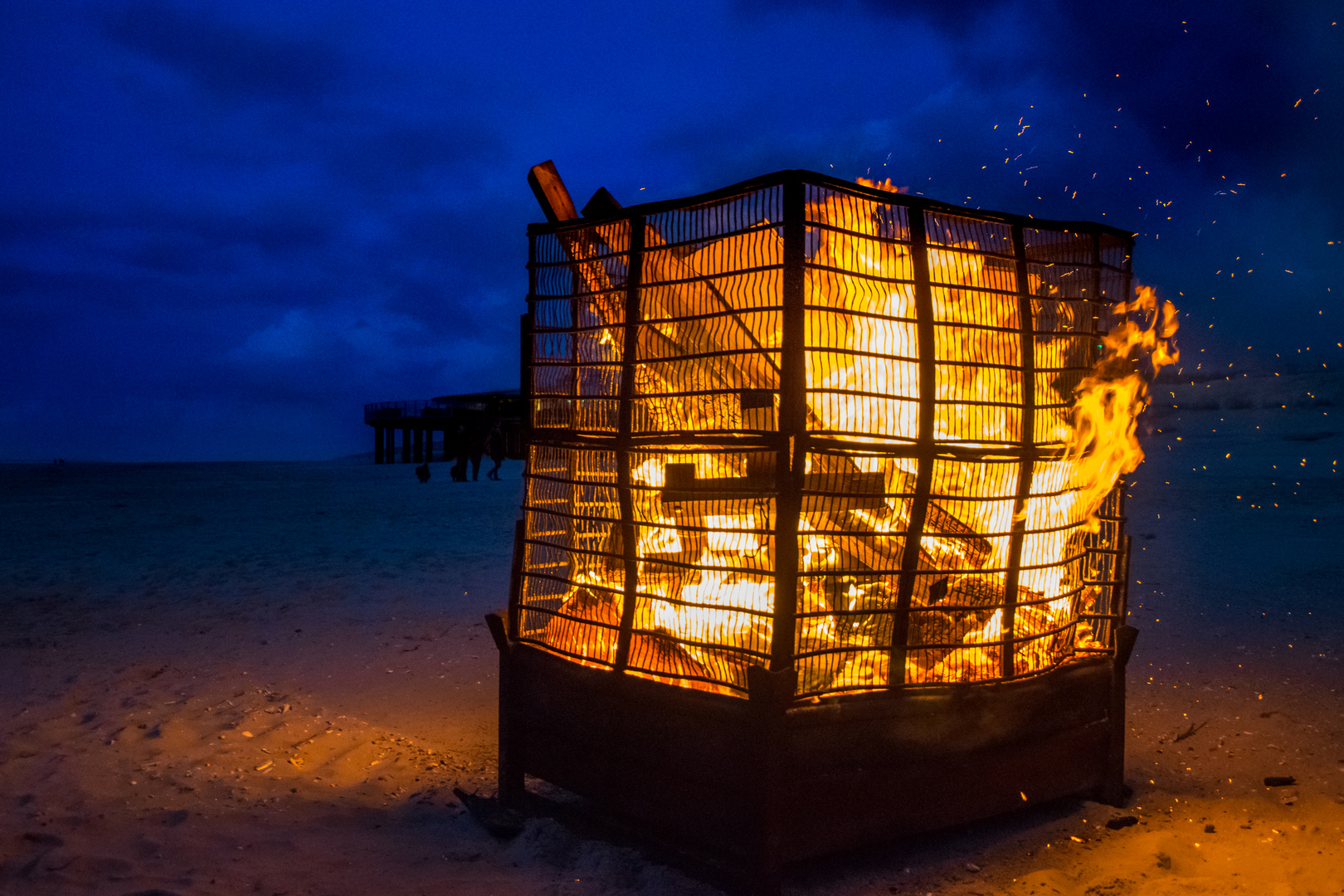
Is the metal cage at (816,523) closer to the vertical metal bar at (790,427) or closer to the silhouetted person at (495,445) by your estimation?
the vertical metal bar at (790,427)

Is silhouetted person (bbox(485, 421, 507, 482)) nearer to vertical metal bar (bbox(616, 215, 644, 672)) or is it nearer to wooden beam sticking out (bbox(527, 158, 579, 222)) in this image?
wooden beam sticking out (bbox(527, 158, 579, 222))

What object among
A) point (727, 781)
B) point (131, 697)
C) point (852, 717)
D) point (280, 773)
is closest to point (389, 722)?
point (280, 773)

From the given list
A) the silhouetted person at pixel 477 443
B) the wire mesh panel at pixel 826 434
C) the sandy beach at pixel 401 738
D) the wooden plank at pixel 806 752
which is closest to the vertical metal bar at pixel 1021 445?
the wire mesh panel at pixel 826 434

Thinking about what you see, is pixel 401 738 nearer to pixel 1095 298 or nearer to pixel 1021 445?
pixel 1021 445

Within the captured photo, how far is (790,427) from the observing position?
270 cm

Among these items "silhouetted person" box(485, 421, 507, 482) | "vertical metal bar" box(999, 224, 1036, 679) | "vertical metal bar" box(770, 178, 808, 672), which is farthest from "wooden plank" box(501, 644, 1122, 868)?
"silhouetted person" box(485, 421, 507, 482)

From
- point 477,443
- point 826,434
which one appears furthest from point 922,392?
point 477,443

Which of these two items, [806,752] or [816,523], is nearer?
[806,752]

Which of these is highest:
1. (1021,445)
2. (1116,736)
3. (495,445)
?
(1021,445)

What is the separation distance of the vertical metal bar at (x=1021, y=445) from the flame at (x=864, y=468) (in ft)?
0.06

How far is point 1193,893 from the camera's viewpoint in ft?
9.48

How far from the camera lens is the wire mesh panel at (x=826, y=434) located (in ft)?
9.45

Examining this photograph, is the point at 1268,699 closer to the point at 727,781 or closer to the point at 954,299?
the point at 954,299

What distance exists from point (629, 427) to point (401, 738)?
2702mm
